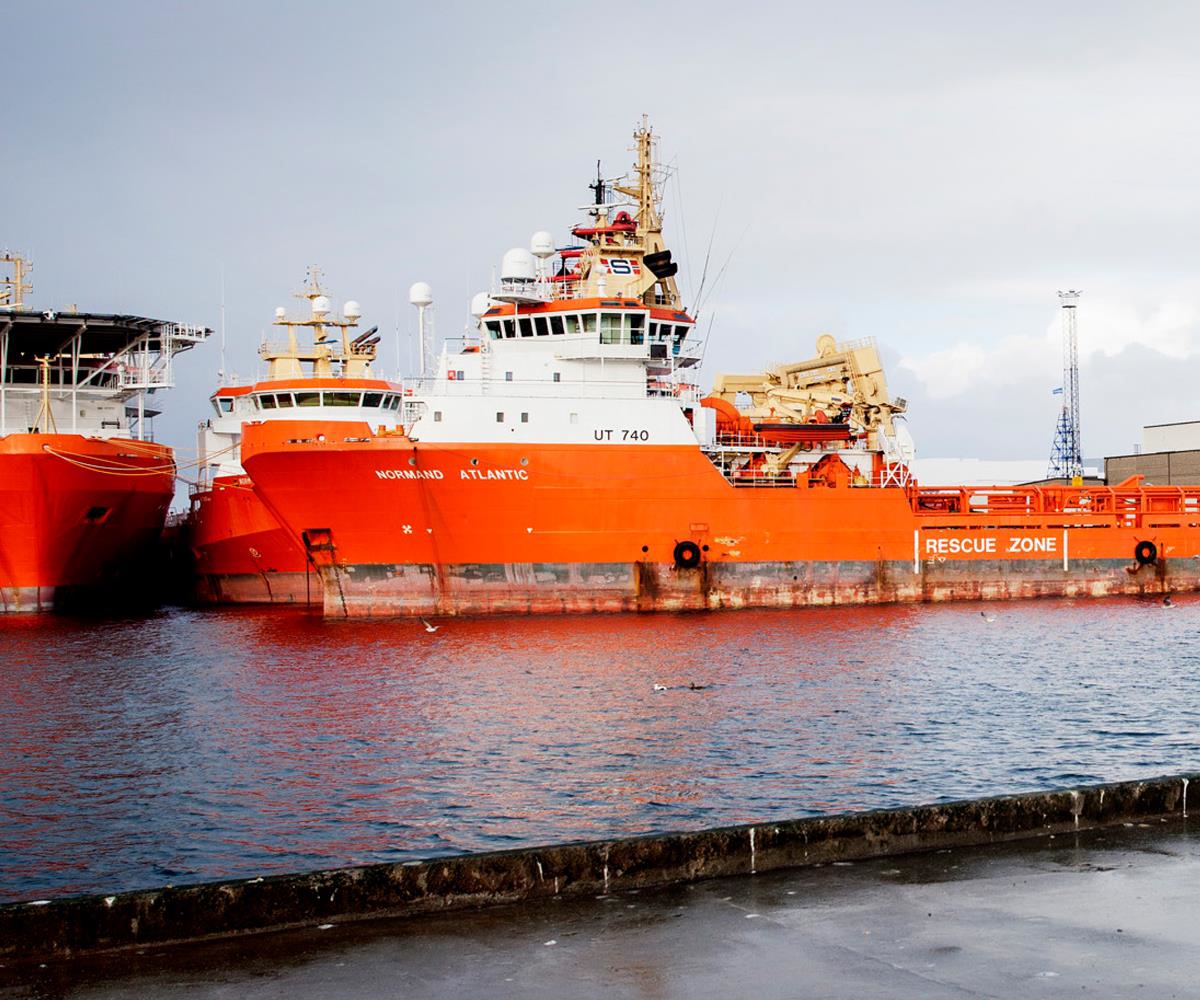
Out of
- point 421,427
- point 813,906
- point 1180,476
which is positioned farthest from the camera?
point 1180,476

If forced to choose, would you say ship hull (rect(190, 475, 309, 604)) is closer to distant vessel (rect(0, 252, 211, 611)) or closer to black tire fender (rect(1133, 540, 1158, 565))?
distant vessel (rect(0, 252, 211, 611))

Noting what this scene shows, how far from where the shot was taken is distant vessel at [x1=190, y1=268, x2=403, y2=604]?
130 feet

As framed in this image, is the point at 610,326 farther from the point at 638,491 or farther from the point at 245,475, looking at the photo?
the point at 245,475

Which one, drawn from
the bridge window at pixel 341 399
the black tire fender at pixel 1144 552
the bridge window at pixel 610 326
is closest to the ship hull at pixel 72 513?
the bridge window at pixel 341 399

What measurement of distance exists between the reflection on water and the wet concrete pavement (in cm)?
350

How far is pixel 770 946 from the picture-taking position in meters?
7.59

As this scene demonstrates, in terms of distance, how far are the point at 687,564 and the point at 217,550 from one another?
57.9ft

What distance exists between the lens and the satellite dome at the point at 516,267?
1383 inches

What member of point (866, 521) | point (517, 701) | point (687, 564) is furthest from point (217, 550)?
point (517, 701)

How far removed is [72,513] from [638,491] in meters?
16.0

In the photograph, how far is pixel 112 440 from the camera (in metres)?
37.2

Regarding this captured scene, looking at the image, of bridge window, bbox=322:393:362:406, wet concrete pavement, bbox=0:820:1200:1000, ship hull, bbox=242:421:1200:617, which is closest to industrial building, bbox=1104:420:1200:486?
ship hull, bbox=242:421:1200:617

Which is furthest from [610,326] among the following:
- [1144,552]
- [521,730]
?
[521,730]

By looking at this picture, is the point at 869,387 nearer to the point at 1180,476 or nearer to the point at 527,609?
the point at 527,609
